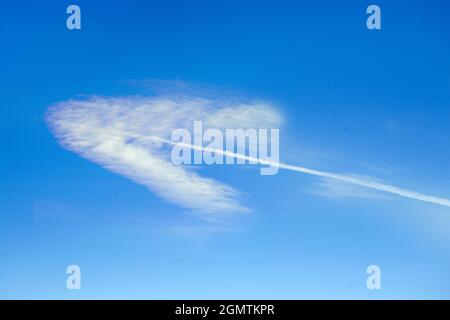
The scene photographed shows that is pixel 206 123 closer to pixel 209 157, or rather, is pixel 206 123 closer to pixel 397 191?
pixel 209 157

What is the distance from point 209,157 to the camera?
13.2ft

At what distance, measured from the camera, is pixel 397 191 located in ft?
13.2
